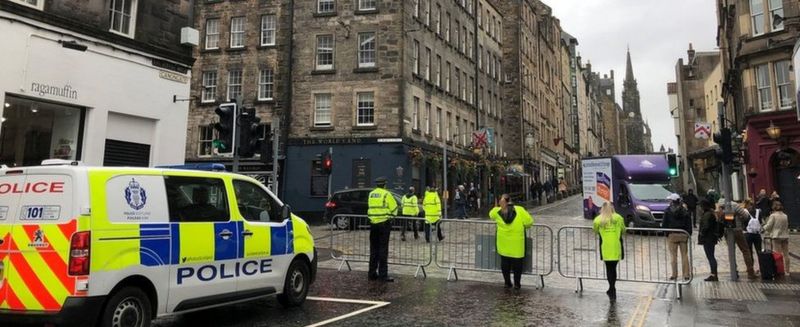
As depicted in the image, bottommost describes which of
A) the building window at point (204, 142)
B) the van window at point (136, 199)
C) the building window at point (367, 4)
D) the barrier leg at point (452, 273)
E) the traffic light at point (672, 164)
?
the barrier leg at point (452, 273)

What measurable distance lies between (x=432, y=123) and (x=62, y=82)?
23.1 metres

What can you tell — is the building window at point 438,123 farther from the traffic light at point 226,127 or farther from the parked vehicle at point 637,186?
the traffic light at point 226,127

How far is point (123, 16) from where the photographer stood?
14.4 m

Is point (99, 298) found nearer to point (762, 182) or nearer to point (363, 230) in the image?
point (363, 230)

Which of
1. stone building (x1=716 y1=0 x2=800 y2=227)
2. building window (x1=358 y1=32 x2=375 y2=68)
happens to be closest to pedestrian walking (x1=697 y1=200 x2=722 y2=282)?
stone building (x1=716 y1=0 x2=800 y2=227)

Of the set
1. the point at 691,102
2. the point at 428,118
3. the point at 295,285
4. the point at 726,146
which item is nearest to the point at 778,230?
the point at 726,146

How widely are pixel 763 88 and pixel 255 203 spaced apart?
24454 mm

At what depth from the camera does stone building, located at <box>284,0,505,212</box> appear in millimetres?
29406

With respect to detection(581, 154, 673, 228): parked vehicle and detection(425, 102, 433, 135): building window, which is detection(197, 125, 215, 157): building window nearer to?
detection(425, 102, 433, 135): building window

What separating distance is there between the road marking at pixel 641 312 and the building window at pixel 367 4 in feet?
81.8

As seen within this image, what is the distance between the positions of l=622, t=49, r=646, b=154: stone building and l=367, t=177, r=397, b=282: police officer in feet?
482

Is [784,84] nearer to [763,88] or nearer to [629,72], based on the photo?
[763,88]

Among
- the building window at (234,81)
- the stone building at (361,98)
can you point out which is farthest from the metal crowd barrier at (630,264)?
the building window at (234,81)

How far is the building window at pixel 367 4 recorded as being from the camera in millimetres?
30611
